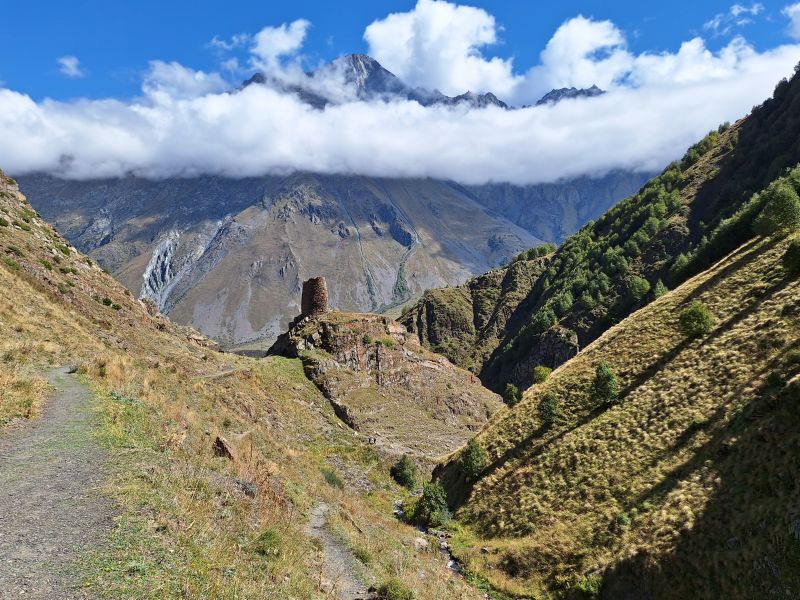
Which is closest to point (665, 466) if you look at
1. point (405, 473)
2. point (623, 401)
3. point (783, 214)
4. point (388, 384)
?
point (623, 401)

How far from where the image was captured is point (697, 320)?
42.8 metres

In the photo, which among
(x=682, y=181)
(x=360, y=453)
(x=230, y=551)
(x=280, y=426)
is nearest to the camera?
(x=230, y=551)

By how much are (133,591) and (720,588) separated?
26940 millimetres

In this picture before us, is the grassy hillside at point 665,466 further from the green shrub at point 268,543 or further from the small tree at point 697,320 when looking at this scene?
the green shrub at point 268,543

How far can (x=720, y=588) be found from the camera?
23.9 meters

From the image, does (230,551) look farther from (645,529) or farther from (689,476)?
(689,476)

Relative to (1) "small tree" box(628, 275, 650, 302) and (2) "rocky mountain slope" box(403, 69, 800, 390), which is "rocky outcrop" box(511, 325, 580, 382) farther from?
(1) "small tree" box(628, 275, 650, 302)

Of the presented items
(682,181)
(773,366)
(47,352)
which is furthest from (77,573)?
(682,181)

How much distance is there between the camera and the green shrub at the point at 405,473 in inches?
2285

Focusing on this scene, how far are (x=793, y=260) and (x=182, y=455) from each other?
48.0 m

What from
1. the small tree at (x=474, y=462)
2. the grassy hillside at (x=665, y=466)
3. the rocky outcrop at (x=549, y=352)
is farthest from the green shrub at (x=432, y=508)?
the rocky outcrop at (x=549, y=352)

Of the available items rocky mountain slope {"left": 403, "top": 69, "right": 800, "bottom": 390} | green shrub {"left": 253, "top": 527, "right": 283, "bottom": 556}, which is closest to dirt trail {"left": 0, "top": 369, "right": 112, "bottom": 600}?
green shrub {"left": 253, "top": 527, "right": 283, "bottom": 556}

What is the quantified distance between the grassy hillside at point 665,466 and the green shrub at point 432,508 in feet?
5.73

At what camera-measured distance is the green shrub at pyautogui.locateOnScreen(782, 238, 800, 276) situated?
4009 cm
